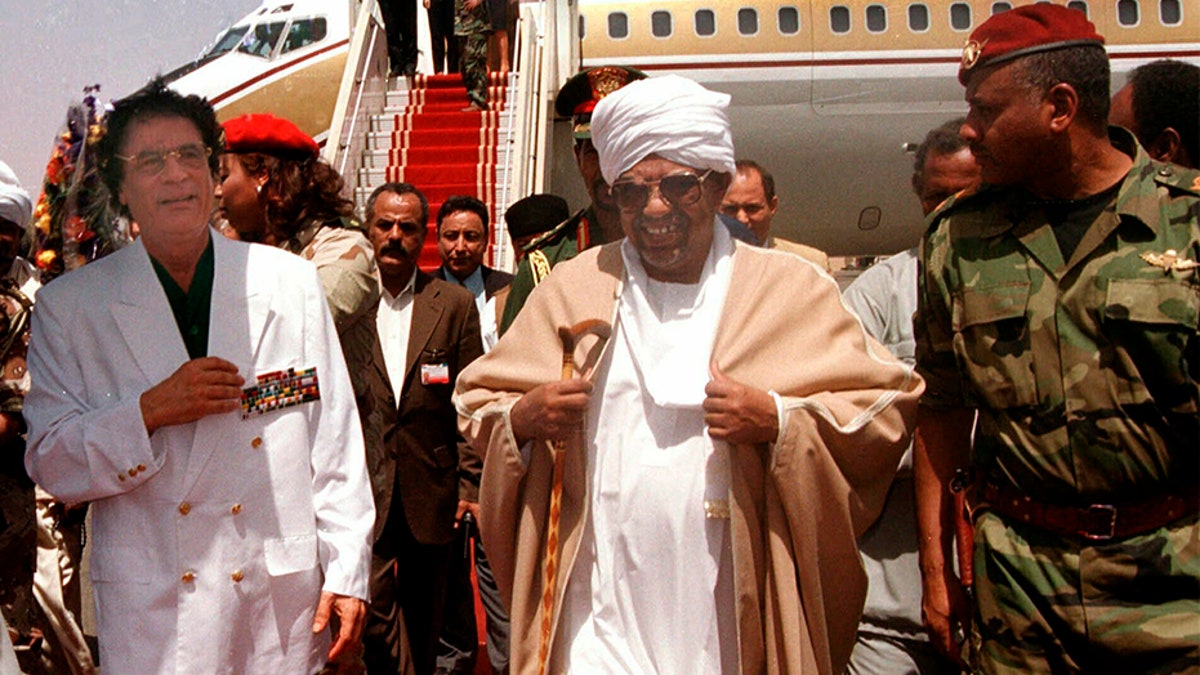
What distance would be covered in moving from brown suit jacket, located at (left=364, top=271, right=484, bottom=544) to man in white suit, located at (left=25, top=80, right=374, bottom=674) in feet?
6.32

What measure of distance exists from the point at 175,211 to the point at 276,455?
60 cm

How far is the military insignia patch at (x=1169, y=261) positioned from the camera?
8.63 feet

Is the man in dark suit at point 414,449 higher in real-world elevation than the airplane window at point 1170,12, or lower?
lower

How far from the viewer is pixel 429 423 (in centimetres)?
504

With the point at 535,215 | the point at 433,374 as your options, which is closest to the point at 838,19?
the point at 535,215

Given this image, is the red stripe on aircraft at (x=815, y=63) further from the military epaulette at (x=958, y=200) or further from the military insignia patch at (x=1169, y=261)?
the military insignia patch at (x=1169, y=261)

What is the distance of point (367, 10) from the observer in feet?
46.9

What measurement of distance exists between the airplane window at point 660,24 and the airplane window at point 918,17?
3.09 metres

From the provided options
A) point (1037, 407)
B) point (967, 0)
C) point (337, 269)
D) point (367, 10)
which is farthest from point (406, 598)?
point (967, 0)

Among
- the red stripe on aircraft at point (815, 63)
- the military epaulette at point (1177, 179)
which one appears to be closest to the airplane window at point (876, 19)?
the red stripe on aircraft at point (815, 63)

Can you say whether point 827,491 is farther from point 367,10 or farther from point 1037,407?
point 367,10

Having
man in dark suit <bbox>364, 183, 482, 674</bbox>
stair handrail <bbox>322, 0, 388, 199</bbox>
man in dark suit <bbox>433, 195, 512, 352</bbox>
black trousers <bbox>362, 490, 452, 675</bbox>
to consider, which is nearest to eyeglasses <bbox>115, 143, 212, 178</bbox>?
man in dark suit <bbox>364, 183, 482, 674</bbox>

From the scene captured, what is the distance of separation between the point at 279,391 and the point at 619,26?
1366 cm

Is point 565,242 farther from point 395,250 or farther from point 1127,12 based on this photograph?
point 1127,12
